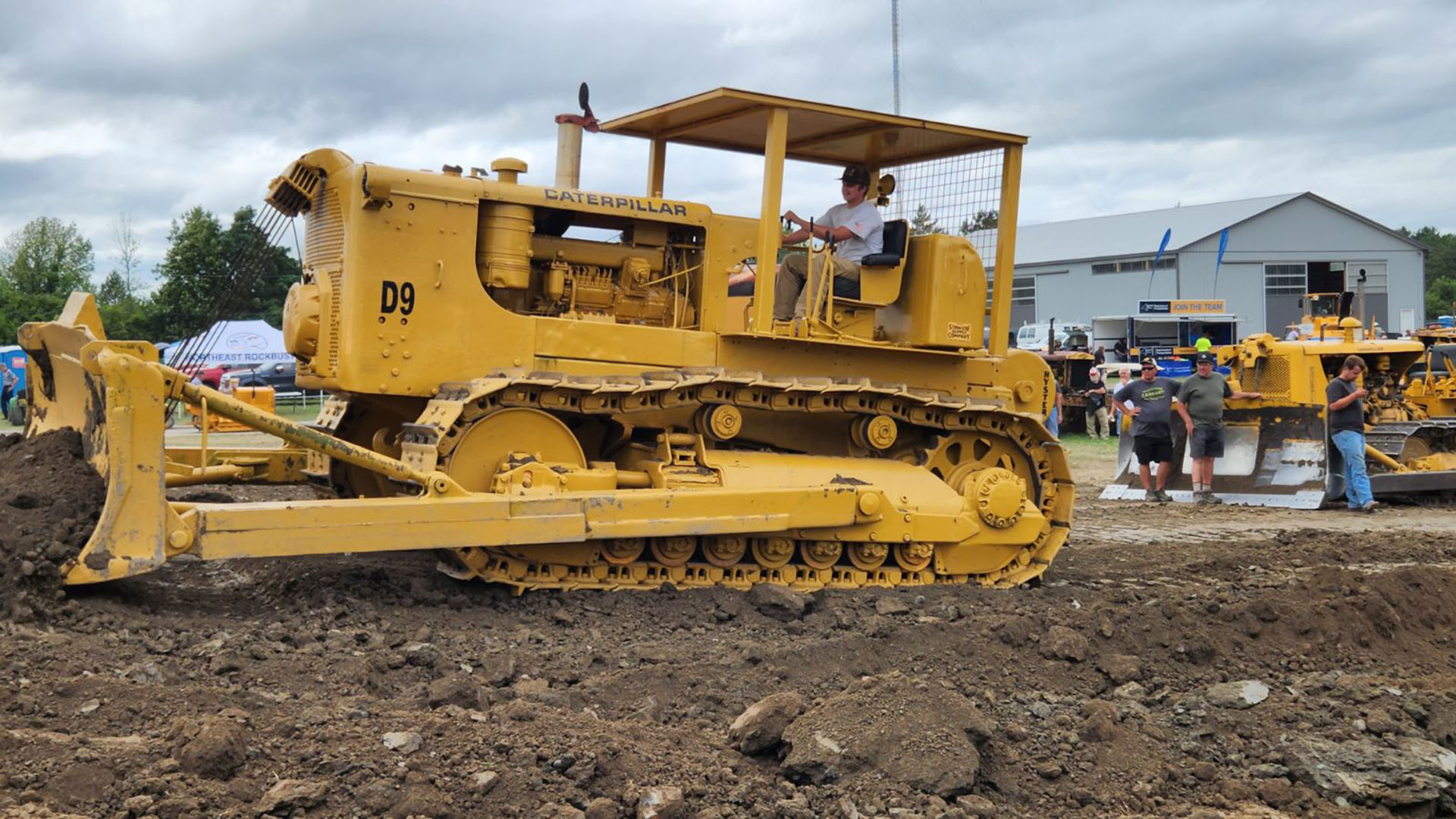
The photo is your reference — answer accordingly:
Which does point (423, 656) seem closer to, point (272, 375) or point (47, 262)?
point (272, 375)

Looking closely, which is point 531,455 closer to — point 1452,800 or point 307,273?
point 307,273

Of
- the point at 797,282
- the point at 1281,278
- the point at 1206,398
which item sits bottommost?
the point at 1206,398

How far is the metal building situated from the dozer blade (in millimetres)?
35306

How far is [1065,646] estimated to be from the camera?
659 cm

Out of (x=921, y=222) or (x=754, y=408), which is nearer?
(x=754, y=408)

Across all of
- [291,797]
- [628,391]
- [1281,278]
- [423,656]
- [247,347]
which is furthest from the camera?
[1281,278]

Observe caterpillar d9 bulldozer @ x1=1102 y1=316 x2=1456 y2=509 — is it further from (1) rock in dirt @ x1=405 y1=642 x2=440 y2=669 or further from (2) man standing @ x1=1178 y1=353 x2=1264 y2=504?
(1) rock in dirt @ x1=405 y1=642 x2=440 y2=669

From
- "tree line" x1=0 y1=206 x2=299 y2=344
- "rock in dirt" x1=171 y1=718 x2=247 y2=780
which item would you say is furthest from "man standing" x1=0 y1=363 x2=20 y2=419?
"rock in dirt" x1=171 y1=718 x2=247 y2=780

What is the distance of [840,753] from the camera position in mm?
4844

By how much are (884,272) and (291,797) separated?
5485mm

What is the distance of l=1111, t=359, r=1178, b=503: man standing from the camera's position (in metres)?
15.0

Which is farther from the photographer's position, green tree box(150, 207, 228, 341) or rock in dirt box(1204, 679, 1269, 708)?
green tree box(150, 207, 228, 341)

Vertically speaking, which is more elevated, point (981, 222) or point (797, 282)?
point (981, 222)

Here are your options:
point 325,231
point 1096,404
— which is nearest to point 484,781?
point 325,231
